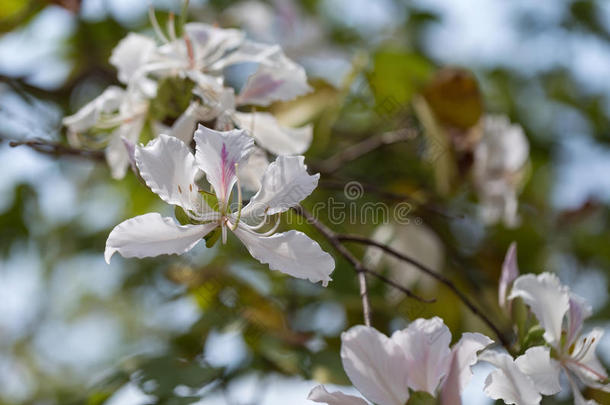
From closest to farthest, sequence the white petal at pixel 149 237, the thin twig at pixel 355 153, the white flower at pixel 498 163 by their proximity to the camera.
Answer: the white petal at pixel 149 237, the thin twig at pixel 355 153, the white flower at pixel 498 163

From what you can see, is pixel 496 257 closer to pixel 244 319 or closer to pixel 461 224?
pixel 461 224

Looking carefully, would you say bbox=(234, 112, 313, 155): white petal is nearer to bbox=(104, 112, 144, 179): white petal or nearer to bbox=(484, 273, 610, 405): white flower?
bbox=(104, 112, 144, 179): white petal

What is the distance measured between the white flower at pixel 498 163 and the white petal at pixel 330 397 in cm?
66

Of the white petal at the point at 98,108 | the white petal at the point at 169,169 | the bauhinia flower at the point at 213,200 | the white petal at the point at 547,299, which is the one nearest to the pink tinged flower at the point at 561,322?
the white petal at the point at 547,299

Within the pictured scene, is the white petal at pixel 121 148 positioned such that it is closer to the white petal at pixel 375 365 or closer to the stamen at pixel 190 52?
the stamen at pixel 190 52

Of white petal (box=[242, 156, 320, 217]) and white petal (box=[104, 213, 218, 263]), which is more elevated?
white petal (box=[242, 156, 320, 217])

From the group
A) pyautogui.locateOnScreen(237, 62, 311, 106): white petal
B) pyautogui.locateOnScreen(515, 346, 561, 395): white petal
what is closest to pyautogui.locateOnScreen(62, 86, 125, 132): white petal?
pyautogui.locateOnScreen(237, 62, 311, 106): white petal

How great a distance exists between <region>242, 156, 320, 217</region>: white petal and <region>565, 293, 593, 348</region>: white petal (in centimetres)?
29

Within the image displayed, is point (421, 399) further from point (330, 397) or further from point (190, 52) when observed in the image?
point (190, 52)

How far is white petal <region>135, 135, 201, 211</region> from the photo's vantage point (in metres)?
0.52

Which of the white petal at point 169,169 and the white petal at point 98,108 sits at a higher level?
the white petal at point 169,169

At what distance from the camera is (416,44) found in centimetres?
155

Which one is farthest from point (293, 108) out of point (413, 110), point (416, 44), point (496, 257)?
point (416, 44)

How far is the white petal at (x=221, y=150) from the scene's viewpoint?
52 cm
